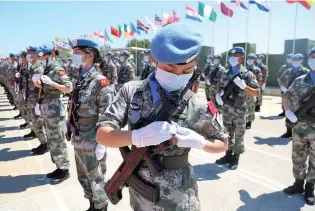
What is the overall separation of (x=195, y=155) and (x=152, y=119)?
13.3 feet

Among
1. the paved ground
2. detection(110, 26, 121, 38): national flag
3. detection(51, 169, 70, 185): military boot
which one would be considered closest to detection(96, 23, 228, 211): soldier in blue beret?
the paved ground

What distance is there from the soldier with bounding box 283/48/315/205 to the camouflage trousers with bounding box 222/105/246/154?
99cm

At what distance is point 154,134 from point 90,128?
6.08ft

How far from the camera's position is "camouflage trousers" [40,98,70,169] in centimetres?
428

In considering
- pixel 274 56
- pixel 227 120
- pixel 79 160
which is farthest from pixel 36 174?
pixel 274 56

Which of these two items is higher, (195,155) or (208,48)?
(208,48)

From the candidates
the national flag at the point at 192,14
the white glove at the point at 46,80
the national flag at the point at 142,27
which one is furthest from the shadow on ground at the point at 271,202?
the national flag at the point at 142,27

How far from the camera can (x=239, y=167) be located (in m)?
4.83

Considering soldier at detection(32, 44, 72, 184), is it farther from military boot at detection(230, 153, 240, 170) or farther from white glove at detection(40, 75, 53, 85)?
military boot at detection(230, 153, 240, 170)

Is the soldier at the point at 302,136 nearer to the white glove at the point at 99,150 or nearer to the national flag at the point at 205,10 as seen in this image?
the white glove at the point at 99,150

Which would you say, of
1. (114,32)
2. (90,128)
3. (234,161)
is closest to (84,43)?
(90,128)

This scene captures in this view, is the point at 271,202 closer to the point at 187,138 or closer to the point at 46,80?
the point at 187,138

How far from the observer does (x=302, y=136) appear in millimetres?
3580

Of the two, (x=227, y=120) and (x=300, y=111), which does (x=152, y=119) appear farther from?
(x=227, y=120)
